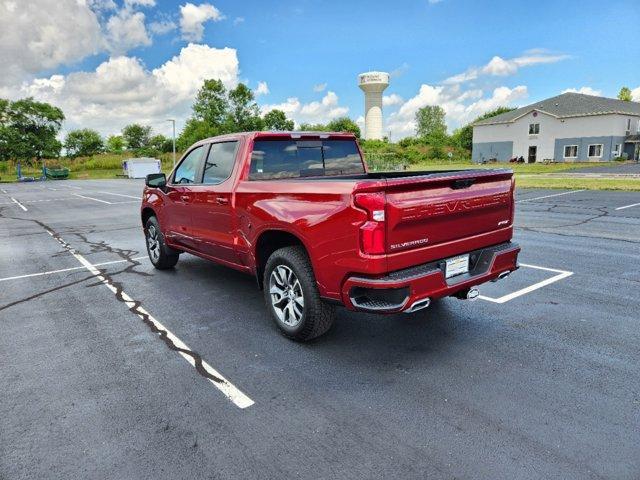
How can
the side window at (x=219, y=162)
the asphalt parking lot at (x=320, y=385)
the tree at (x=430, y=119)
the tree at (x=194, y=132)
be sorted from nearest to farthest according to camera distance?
the asphalt parking lot at (x=320, y=385) → the side window at (x=219, y=162) → the tree at (x=194, y=132) → the tree at (x=430, y=119)

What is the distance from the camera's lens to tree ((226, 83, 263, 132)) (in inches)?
2815

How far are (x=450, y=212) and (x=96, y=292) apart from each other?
4816 mm

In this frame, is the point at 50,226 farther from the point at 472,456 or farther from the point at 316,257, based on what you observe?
the point at 472,456

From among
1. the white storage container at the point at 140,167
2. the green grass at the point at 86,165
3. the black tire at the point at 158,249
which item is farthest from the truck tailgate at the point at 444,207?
the green grass at the point at 86,165

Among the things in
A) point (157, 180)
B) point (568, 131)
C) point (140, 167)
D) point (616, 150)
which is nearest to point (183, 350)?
point (157, 180)

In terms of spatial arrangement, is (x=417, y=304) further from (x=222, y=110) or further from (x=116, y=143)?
(x=116, y=143)

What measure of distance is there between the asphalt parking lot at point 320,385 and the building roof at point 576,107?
5265 centimetres

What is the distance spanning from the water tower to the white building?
48.2 meters

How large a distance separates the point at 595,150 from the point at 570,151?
2510mm

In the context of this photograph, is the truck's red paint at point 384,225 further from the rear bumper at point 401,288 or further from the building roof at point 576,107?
the building roof at point 576,107

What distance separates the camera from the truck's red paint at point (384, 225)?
334cm

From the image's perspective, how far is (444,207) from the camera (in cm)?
362

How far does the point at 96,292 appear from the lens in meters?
6.12

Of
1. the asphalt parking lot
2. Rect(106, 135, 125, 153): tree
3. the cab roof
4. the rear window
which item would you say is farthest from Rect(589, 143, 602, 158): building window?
Rect(106, 135, 125, 153): tree
